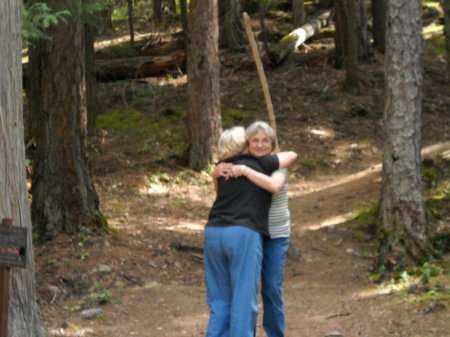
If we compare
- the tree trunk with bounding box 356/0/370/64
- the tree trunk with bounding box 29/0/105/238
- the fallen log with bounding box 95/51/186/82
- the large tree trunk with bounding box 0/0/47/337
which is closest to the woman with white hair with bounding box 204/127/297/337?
the large tree trunk with bounding box 0/0/47/337

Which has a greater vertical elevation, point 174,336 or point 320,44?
point 320,44

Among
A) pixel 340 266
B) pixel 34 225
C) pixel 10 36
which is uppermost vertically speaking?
pixel 10 36

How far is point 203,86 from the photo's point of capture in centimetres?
1382

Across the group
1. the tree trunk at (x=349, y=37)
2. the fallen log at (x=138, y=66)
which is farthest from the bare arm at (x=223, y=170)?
the fallen log at (x=138, y=66)

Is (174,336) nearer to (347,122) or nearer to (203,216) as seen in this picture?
(203,216)

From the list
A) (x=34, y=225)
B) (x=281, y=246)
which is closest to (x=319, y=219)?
(x=34, y=225)

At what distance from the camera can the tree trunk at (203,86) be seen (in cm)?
1380

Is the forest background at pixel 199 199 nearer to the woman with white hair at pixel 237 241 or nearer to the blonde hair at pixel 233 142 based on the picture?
the woman with white hair at pixel 237 241

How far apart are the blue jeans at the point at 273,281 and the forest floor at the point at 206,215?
1.38 m

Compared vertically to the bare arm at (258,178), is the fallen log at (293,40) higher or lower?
higher

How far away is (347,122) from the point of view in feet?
57.7

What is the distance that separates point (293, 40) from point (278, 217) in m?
17.8

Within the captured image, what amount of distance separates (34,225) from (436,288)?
5149mm

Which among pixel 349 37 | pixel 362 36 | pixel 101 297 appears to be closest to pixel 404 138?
pixel 101 297
